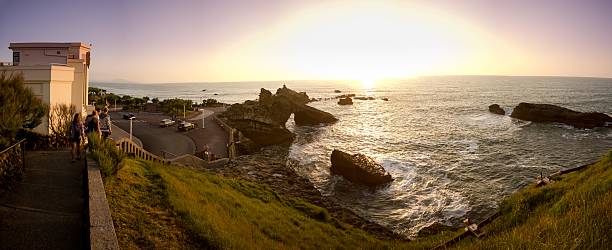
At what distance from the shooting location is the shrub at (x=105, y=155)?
10.2 m

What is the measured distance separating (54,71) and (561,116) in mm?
64309

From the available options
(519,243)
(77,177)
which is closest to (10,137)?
(77,177)

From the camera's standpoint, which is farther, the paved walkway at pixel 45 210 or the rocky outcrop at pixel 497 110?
the rocky outcrop at pixel 497 110

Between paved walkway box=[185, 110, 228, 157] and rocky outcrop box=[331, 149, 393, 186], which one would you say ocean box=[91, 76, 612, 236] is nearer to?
rocky outcrop box=[331, 149, 393, 186]

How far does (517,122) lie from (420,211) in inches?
1836

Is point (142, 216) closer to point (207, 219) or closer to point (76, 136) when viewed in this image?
point (207, 219)

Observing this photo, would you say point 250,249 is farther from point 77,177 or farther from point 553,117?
point 553,117

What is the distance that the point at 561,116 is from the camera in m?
54.2

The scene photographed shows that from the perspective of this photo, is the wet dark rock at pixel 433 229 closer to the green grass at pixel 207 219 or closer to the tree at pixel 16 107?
the green grass at pixel 207 219

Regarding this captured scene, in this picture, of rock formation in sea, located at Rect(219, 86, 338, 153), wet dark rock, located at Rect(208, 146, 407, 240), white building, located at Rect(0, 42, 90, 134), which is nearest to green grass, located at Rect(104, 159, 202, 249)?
white building, located at Rect(0, 42, 90, 134)

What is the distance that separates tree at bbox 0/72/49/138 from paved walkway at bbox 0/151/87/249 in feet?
5.95

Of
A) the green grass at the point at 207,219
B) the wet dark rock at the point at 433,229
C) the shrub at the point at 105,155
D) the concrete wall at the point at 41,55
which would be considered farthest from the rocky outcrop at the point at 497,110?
the shrub at the point at 105,155

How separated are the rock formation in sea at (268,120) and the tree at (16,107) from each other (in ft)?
67.1

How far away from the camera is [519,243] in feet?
19.6
